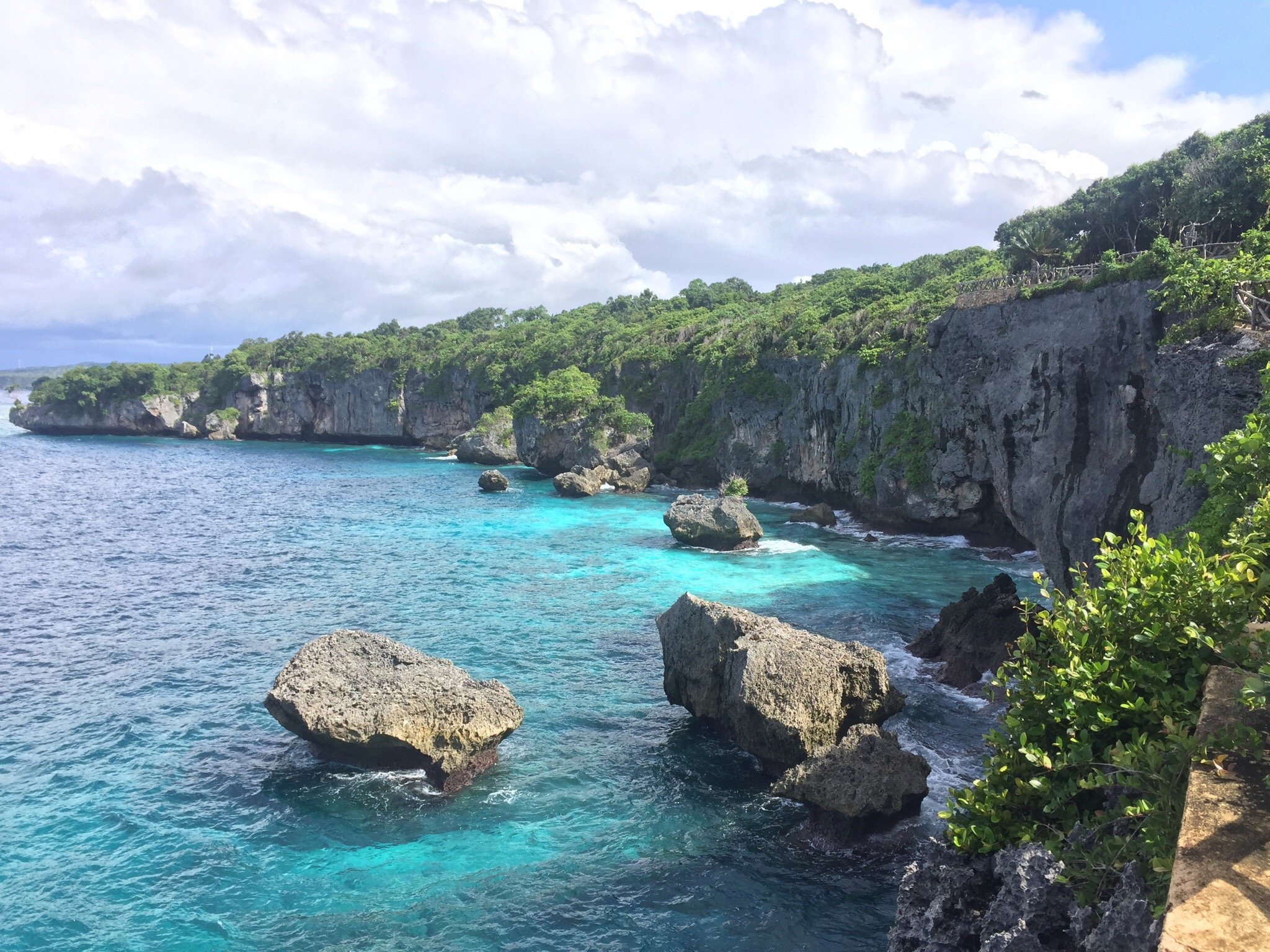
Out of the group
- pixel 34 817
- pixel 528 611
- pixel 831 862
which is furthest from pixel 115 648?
pixel 831 862

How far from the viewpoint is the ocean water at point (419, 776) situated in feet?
44.3

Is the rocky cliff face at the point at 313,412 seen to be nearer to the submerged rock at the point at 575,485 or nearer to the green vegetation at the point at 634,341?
the green vegetation at the point at 634,341

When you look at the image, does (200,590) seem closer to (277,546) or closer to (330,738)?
(277,546)

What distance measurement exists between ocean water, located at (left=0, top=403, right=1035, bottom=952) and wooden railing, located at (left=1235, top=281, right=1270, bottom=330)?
11581 millimetres

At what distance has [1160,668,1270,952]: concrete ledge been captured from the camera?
16.3 feet

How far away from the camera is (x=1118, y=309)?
25859 millimetres

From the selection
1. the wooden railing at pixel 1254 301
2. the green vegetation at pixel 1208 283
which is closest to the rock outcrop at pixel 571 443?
the green vegetation at pixel 1208 283

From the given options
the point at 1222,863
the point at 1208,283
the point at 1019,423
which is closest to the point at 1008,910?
the point at 1222,863

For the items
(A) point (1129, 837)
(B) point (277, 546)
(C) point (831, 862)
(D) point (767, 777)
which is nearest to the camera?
(A) point (1129, 837)

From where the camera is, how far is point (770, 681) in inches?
706

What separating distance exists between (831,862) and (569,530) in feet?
107

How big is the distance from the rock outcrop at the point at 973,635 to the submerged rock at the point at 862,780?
7588 millimetres

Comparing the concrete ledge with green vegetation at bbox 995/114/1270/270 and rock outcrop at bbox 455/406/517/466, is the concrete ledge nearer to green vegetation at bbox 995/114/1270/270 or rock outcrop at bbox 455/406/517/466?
green vegetation at bbox 995/114/1270/270

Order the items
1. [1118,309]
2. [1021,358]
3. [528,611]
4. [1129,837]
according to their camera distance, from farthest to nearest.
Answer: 1. [1021,358]
2. [528,611]
3. [1118,309]
4. [1129,837]
